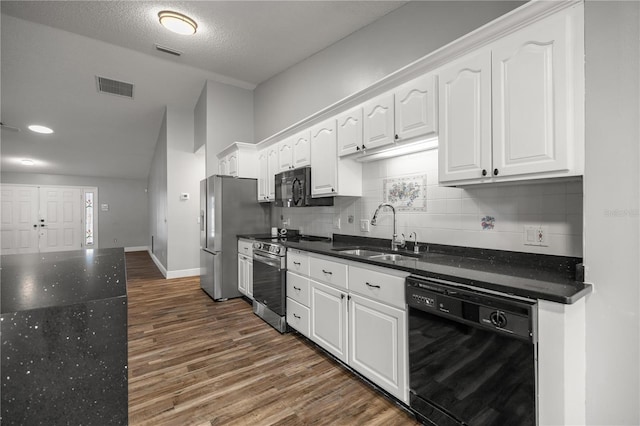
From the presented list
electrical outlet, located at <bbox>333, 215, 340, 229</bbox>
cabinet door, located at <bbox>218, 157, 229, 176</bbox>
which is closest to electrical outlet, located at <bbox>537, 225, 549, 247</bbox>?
electrical outlet, located at <bbox>333, 215, 340, 229</bbox>

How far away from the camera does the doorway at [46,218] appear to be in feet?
27.5

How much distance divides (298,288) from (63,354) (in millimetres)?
2192

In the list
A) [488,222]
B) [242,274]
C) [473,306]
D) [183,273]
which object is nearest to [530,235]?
[488,222]

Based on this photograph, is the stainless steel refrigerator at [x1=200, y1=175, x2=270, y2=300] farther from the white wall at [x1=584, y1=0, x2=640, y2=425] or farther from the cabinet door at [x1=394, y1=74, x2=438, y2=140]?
the white wall at [x1=584, y1=0, x2=640, y2=425]

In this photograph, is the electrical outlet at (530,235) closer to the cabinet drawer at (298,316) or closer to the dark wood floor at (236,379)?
the dark wood floor at (236,379)

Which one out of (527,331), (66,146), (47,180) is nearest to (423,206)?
(527,331)

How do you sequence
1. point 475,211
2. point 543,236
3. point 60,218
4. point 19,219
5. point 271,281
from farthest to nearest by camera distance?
point 60,218, point 19,219, point 271,281, point 475,211, point 543,236

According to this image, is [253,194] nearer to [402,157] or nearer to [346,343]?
[402,157]

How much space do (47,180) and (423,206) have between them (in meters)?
11.2

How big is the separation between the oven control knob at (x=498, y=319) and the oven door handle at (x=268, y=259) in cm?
199

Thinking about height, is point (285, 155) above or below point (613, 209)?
above

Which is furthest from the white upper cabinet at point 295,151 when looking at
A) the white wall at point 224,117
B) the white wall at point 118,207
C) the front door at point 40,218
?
the front door at point 40,218

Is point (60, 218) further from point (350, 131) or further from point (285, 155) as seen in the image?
point (350, 131)

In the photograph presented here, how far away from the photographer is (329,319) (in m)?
2.34
